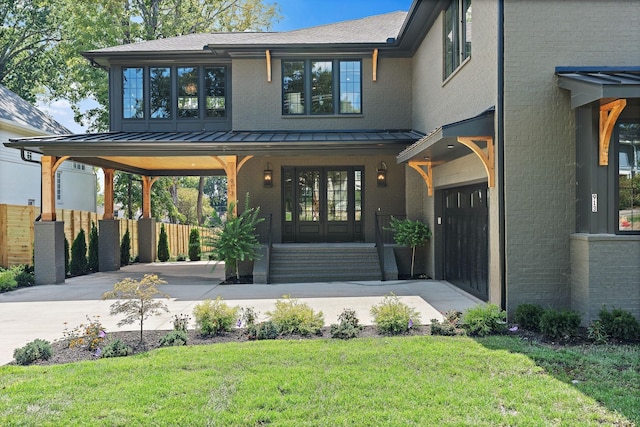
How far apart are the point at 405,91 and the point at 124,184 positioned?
1473 cm

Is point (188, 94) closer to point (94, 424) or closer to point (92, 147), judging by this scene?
point (92, 147)

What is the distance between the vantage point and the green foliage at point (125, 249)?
14.6m

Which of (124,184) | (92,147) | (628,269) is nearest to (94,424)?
(628,269)

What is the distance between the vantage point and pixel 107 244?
44.1 feet

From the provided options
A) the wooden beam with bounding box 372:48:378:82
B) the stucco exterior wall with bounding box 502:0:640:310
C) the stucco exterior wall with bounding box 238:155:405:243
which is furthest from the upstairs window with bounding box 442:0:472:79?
the stucco exterior wall with bounding box 238:155:405:243

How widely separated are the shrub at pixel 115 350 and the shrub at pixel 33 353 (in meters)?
0.60

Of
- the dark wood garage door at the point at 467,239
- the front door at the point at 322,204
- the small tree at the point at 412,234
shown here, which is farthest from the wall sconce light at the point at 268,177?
the dark wood garage door at the point at 467,239

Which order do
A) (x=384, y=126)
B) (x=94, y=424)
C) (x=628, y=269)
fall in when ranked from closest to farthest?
(x=94, y=424), (x=628, y=269), (x=384, y=126)

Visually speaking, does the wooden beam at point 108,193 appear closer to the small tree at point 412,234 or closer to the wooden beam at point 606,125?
the small tree at point 412,234

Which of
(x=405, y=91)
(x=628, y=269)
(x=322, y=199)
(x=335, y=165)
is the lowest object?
(x=628, y=269)

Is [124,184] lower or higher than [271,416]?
higher

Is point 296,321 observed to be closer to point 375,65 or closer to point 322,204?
point 322,204

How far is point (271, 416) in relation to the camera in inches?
130

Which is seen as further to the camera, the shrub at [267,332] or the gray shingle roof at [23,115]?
the gray shingle roof at [23,115]
